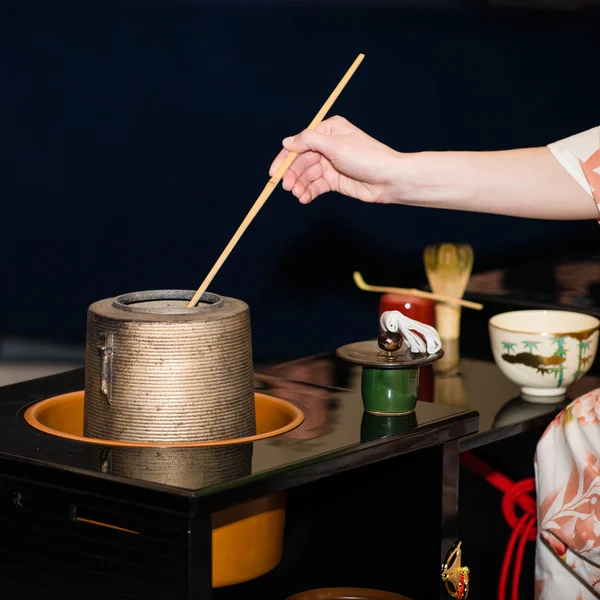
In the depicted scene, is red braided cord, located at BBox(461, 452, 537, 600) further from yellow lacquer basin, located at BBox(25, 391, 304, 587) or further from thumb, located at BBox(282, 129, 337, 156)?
thumb, located at BBox(282, 129, 337, 156)

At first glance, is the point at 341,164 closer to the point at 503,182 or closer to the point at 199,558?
the point at 503,182

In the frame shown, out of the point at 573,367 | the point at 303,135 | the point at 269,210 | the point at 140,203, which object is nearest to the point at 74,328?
the point at 140,203

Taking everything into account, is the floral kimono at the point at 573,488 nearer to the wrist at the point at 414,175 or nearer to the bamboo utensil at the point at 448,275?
the wrist at the point at 414,175

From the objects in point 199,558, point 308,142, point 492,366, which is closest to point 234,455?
point 199,558

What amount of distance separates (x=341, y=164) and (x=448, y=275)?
2.56 feet

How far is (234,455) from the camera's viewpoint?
1.22 m

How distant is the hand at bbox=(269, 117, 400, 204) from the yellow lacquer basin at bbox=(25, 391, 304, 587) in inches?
12.6

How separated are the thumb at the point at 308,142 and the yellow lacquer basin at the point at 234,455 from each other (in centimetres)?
32

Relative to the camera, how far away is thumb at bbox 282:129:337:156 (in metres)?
1.43

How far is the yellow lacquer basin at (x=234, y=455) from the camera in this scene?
4.06ft

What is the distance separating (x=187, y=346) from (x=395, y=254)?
128 inches

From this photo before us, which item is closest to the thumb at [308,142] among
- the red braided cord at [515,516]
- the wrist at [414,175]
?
the wrist at [414,175]

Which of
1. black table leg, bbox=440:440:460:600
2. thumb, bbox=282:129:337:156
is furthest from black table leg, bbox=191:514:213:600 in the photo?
thumb, bbox=282:129:337:156

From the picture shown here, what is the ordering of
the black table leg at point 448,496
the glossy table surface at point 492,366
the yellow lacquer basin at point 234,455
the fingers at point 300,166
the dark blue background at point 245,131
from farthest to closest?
the dark blue background at point 245,131, the glossy table surface at point 492,366, the fingers at point 300,166, the black table leg at point 448,496, the yellow lacquer basin at point 234,455
